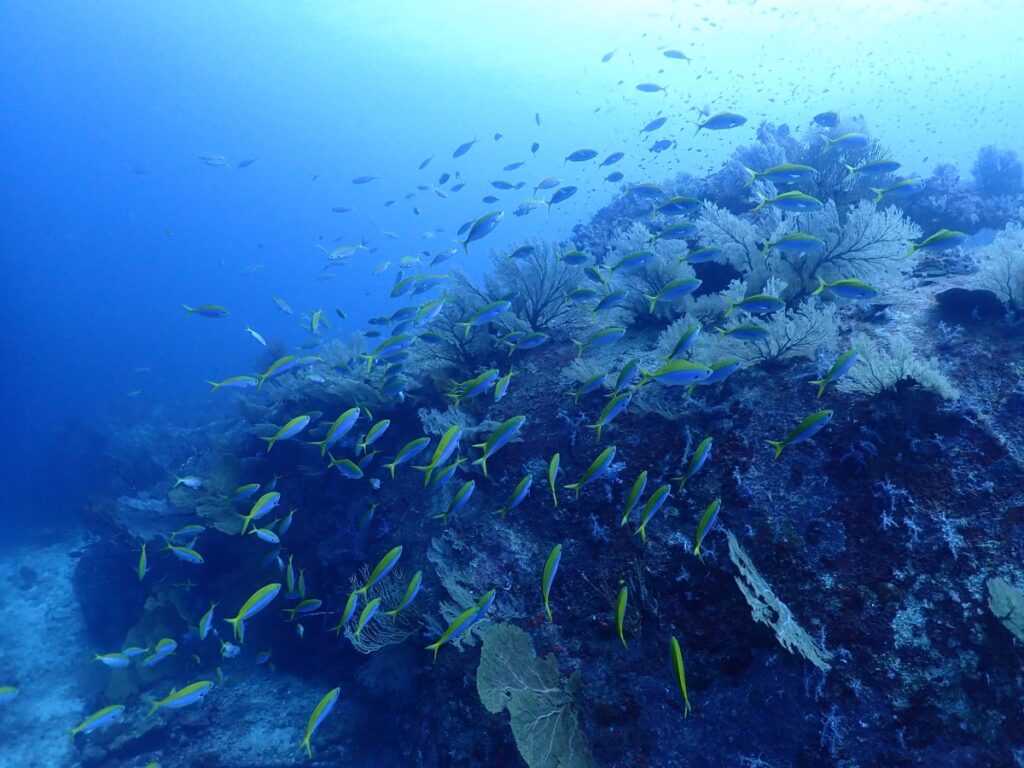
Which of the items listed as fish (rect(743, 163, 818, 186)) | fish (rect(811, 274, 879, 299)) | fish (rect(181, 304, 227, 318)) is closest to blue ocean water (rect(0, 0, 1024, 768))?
fish (rect(811, 274, 879, 299))

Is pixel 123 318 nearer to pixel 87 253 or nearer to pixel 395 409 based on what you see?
pixel 87 253

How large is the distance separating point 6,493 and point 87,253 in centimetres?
15068

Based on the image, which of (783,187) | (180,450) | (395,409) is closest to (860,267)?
(783,187)

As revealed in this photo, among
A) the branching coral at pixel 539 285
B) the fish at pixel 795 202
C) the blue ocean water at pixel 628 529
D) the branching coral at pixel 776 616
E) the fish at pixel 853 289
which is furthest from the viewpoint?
the branching coral at pixel 539 285

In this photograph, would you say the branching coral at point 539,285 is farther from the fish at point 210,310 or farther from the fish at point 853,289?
the fish at point 210,310

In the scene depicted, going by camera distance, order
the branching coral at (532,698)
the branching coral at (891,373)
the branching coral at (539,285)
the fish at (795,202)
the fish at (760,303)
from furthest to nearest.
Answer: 1. the branching coral at (539,285)
2. the fish at (795,202)
3. the fish at (760,303)
4. the branching coral at (891,373)
5. the branching coral at (532,698)

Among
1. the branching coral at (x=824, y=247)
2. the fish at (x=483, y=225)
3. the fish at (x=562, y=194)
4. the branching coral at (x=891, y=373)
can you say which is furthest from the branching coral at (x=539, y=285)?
the fish at (x=562, y=194)

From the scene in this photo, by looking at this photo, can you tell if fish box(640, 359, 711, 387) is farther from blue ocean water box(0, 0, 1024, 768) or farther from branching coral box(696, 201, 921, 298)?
branching coral box(696, 201, 921, 298)

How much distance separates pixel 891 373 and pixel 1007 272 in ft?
5.78

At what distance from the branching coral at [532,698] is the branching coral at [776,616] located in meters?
1.49

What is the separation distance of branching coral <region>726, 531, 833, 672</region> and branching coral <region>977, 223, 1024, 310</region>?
133 inches

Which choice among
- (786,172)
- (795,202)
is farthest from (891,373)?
(786,172)

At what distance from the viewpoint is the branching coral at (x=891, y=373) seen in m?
3.39

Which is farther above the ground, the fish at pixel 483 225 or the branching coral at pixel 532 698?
the fish at pixel 483 225
